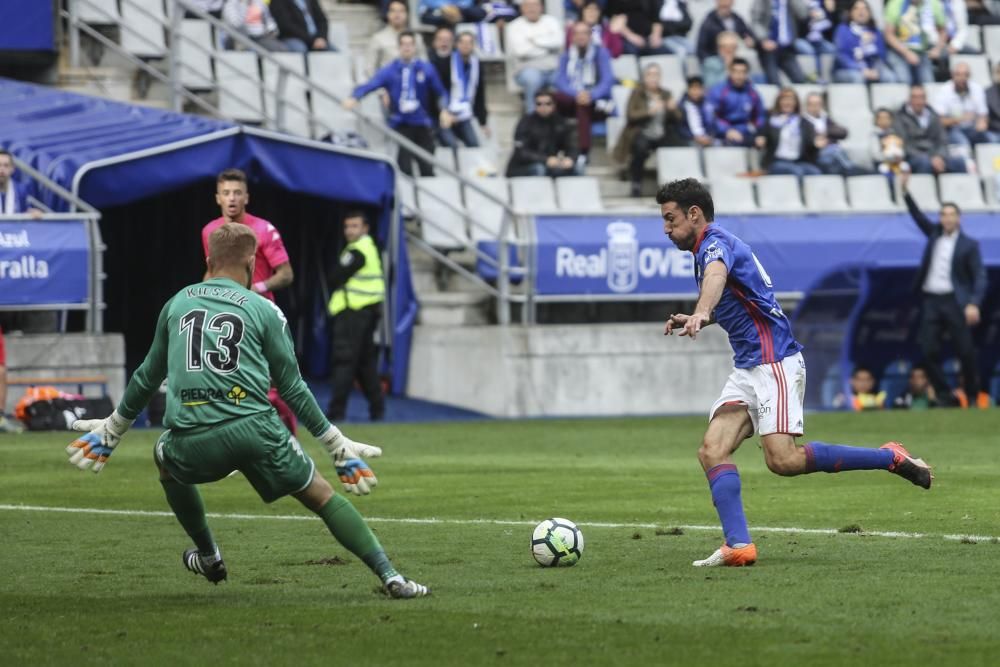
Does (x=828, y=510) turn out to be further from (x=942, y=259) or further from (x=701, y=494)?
(x=942, y=259)

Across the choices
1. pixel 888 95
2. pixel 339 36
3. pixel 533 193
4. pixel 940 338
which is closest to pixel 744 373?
pixel 940 338

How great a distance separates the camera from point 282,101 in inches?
933

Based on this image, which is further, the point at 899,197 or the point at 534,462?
the point at 899,197

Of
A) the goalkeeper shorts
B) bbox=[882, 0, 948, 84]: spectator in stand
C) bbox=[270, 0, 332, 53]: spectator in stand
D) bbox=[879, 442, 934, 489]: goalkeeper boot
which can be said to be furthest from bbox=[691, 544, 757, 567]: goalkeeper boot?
bbox=[882, 0, 948, 84]: spectator in stand

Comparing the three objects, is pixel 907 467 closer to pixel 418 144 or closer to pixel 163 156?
pixel 163 156

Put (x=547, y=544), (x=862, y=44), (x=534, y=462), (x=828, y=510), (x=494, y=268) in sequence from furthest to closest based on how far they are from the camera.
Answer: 1. (x=862, y=44)
2. (x=494, y=268)
3. (x=534, y=462)
4. (x=828, y=510)
5. (x=547, y=544)

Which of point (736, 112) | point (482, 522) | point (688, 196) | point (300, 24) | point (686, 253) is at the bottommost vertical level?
point (686, 253)

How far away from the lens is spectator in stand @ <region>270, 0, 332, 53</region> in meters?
25.0

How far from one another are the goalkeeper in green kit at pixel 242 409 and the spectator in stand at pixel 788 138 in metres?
18.5

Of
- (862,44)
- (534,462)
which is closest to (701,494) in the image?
(534,462)

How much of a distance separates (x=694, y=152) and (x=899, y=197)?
9.12 feet

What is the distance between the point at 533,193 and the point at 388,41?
2829 mm

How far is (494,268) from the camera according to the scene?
22984 millimetres

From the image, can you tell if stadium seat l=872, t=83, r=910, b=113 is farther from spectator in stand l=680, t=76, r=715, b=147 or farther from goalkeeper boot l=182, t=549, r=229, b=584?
goalkeeper boot l=182, t=549, r=229, b=584
